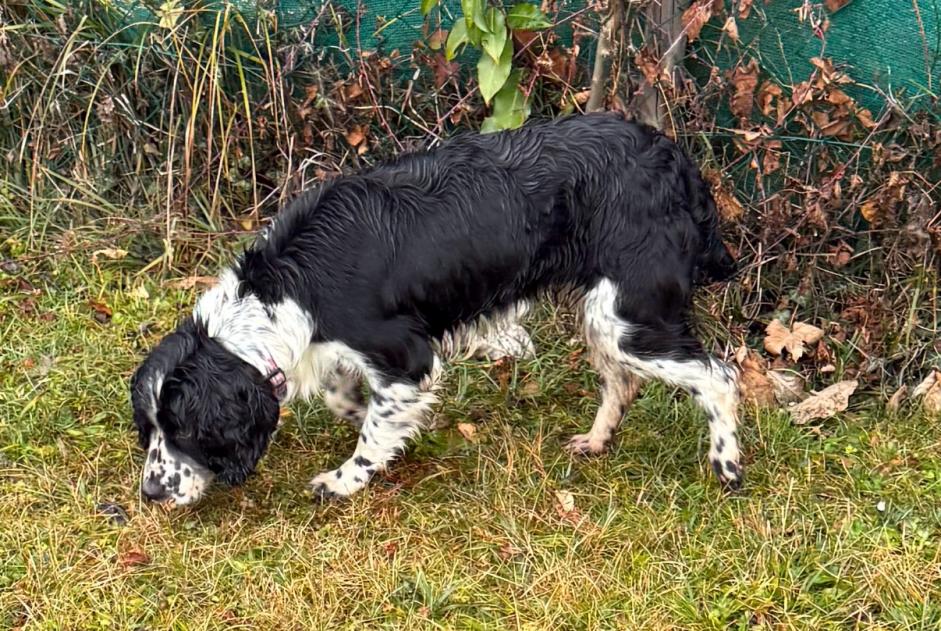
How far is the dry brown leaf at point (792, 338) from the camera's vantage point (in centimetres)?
429

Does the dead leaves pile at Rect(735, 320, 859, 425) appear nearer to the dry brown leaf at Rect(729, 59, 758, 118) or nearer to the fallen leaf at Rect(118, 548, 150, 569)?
the dry brown leaf at Rect(729, 59, 758, 118)

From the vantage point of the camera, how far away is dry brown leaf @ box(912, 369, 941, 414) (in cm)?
402

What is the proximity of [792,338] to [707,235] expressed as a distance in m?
0.87

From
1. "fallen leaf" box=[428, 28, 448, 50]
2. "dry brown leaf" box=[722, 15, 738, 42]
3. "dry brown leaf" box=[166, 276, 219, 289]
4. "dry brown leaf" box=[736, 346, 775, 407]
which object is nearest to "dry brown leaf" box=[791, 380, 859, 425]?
"dry brown leaf" box=[736, 346, 775, 407]

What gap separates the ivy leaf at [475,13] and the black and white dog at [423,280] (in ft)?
2.84

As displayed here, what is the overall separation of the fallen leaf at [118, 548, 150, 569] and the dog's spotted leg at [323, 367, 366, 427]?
0.88m

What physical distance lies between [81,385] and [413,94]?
6.52 feet

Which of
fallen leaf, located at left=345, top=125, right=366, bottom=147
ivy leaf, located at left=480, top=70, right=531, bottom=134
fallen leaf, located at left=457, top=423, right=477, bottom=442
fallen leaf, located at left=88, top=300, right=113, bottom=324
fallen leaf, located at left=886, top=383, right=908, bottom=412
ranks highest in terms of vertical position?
ivy leaf, located at left=480, top=70, right=531, bottom=134

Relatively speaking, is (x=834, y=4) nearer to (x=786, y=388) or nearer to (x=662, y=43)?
(x=662, y=43)

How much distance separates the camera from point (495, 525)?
141 inches

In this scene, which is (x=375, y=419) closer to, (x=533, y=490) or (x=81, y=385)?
(x=533, y=490)

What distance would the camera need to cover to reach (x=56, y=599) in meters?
3.31

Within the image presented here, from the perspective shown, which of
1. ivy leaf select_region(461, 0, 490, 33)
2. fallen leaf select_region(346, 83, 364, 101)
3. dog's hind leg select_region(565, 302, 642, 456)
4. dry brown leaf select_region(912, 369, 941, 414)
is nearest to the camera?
dog's hind leg select_region(565, 302, 642, 456)

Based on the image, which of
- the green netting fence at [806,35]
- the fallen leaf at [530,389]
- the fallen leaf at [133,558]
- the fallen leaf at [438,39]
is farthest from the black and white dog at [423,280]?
the fallen leaf at [438,39]
